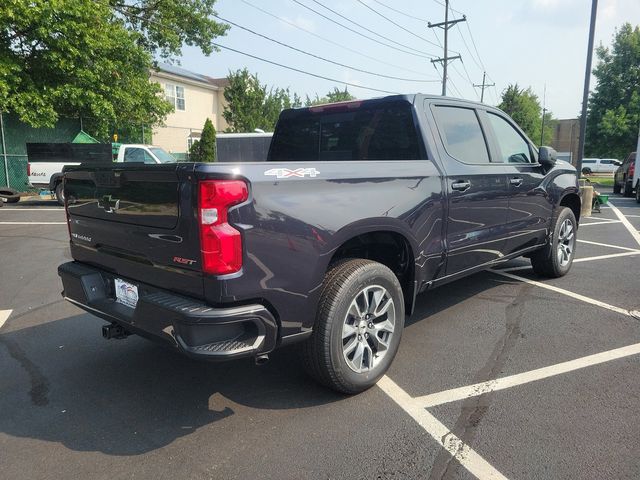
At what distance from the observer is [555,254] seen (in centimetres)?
578

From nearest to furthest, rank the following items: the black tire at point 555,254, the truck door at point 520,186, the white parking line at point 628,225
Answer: the truck door at point 520,186 → the black tire at point 555,254 → the white parking line at point 628,225

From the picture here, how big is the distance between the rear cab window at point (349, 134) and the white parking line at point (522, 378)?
68.1 inches

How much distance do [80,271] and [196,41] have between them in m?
22.6

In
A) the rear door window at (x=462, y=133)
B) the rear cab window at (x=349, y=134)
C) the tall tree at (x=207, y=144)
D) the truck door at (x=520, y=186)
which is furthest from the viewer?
the tall tree at (x=207, y=144)

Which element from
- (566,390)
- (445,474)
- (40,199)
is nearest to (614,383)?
(566,390)

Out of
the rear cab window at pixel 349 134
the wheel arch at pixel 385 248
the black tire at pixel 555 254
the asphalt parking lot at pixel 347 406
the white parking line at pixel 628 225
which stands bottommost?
the white parking line at pixel 628 225

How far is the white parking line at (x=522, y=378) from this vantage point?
3.14 meters

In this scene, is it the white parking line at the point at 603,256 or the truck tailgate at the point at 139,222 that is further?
the white parking line at the point at 603,256

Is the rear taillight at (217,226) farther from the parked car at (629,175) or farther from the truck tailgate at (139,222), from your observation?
the parked car at (629,175)

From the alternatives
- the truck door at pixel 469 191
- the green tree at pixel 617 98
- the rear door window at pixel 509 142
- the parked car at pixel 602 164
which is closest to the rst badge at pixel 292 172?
the truck door at pixel 469 191

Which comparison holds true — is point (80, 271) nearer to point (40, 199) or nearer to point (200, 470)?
point (200, 470)

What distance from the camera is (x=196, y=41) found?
76.3 feet

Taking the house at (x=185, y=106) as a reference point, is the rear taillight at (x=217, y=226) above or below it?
below

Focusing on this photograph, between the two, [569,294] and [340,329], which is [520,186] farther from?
[340,329]
